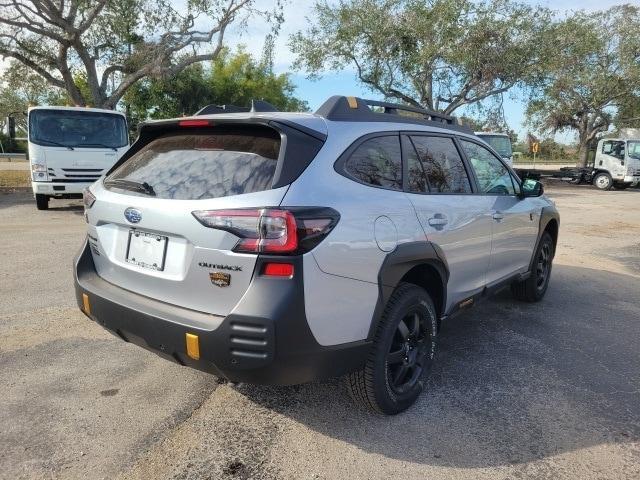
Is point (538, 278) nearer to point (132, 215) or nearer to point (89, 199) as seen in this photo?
point (132, 215)

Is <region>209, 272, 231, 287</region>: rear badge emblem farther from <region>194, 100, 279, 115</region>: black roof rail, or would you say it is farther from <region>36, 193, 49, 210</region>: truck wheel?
<region>36, 193, 49, 210</region>: truck wheel

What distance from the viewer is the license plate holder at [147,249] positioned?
8.63 feet

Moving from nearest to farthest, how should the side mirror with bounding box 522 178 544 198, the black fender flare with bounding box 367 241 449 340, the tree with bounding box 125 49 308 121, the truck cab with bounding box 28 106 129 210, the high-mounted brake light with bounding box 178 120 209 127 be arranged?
the black fender flare with bounding box 367 241 449 340
the high-mounted brake light with bounding box 178 120 209 127
the side mirror with bounding box 522 178 544 198
the truck cab with bounding box 28 106 129 210
the tree with bounding box 125 49 308 121

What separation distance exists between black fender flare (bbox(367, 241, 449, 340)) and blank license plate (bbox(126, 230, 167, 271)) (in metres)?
1.15

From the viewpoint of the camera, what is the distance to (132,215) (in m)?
2.75

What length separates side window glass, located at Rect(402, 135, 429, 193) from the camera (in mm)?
3191

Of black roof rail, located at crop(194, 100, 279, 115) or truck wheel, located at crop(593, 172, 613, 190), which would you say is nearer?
Result: black roof rail, located at crop(194, 100, 279, 115)

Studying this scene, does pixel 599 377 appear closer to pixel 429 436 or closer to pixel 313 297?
pixel 429 436

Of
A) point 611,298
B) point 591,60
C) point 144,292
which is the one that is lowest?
point 611,298

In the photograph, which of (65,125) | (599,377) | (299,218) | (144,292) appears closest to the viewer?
(299,218)

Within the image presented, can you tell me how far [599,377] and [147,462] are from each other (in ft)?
9.98

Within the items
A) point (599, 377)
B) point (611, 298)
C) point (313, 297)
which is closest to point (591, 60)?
point (611, 298)

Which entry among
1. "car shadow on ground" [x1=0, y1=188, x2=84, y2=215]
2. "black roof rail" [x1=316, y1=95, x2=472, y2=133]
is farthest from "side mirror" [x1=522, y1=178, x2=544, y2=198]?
"car shadow on ground" [x1=0, y1=188, x2=84, y2=215]

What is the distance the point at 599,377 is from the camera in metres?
3.59
